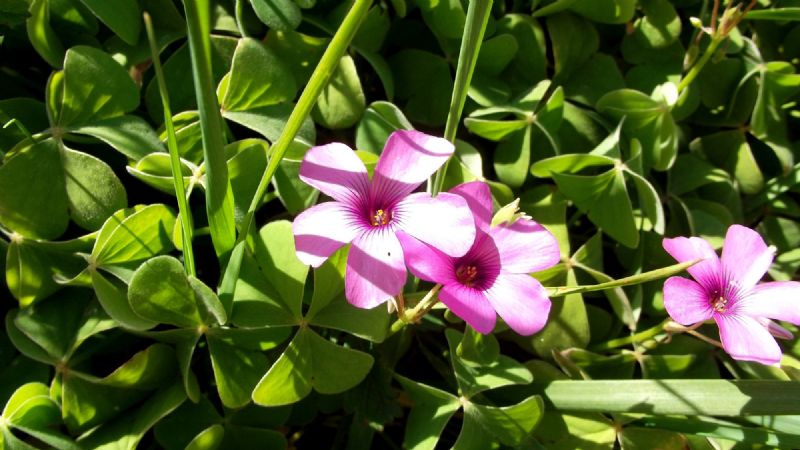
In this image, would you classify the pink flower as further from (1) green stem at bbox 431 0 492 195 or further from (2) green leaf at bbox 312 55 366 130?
(2) green leaf at bbox 312 55 366 130

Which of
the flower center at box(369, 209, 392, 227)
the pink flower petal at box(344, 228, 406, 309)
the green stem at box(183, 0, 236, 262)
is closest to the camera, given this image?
the green stem at box(183, 0, 236, 262)

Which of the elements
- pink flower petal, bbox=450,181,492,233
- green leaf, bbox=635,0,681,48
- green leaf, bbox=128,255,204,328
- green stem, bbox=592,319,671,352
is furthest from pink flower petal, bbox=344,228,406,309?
green leaf, bbox=635,0,681,48

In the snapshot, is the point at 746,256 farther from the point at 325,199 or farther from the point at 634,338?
the point at 325,199

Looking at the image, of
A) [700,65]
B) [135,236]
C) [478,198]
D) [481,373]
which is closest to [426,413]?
[481,373]

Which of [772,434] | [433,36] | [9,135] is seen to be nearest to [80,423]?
[9,135]

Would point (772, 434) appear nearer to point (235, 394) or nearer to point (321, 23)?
point (235, 394)

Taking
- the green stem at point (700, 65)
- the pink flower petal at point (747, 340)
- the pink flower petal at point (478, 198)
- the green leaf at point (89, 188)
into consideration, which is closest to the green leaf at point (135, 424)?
the green leaf at point (89, 188)
